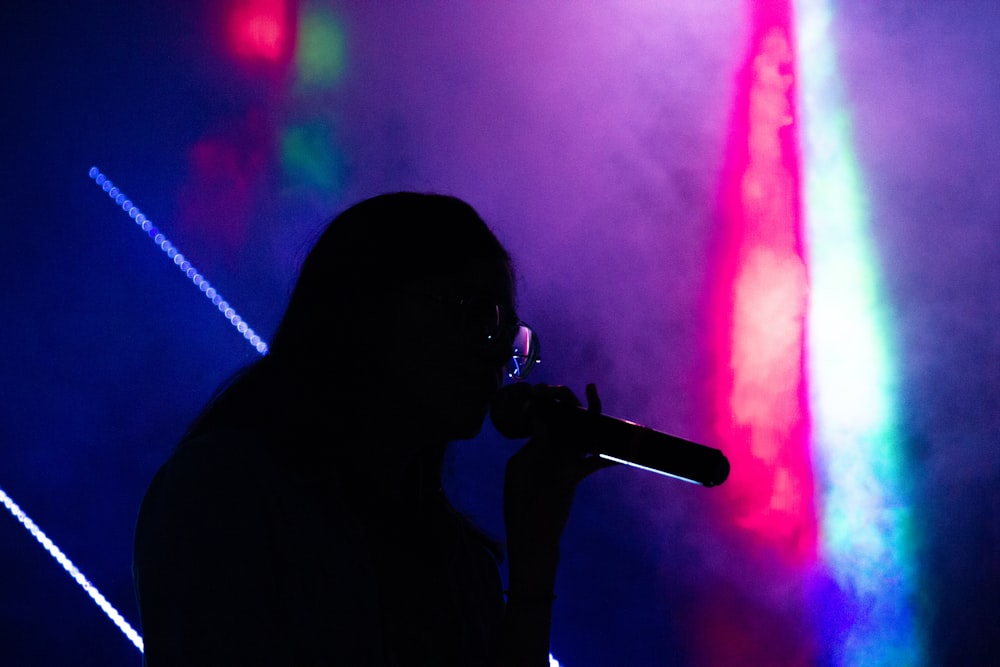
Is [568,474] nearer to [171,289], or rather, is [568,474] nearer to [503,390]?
[503,390]

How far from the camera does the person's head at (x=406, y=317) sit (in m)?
1.28

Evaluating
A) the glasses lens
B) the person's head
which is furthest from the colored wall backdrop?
the person's head

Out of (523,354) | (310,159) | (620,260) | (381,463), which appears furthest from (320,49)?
(381,463)

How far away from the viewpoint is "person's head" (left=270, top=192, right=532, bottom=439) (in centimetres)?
128

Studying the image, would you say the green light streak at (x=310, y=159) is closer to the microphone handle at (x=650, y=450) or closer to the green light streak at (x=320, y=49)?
the green light streak at (x=320, y=49)

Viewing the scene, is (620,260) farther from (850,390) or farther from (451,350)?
(451,350)

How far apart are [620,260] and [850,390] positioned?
3.00 ft

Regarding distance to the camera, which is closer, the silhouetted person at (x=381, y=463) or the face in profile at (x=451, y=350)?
the silhouetted person at (x=381, y=463)

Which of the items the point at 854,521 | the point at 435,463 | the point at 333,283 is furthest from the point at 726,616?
the point at 333,283

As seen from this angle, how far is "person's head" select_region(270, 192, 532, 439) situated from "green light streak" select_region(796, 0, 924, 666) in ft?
5.91

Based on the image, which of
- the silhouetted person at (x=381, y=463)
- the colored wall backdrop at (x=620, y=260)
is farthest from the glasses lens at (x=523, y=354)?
the colored wall backdrop at (x=620, y=260)

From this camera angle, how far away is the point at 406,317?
129 centimetres

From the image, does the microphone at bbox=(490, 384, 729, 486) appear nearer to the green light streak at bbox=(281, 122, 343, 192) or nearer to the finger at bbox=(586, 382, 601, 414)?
the finger at bbox=(586, 382, 601, 414)

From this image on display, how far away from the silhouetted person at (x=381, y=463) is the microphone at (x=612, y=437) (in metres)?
0.03
